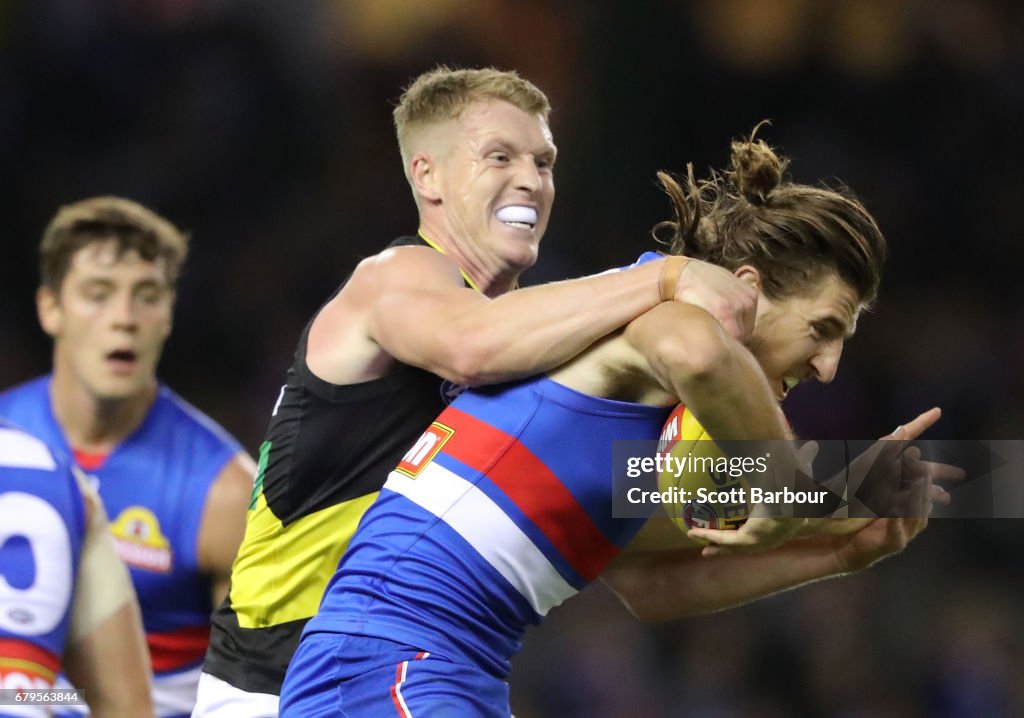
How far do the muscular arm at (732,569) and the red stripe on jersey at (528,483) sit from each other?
0.69 meters

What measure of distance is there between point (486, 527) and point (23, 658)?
1.27 metres

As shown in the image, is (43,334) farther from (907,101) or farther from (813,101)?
(907,101)

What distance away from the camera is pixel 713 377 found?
2.76 metres

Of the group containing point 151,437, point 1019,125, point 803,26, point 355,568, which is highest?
point 803,26

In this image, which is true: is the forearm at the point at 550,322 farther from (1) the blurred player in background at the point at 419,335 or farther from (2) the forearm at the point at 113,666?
(2) the forearm at the point at 113,666

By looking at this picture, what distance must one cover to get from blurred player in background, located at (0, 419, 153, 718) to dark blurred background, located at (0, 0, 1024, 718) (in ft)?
18.6

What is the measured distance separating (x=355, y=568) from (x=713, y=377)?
935 mm

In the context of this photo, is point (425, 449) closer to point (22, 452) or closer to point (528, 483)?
point (528, 483)

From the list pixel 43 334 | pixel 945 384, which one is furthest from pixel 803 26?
pixel 43 334

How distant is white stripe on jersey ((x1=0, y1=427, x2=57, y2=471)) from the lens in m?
3.43

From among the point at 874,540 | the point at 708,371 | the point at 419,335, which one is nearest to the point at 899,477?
the point at 874,540

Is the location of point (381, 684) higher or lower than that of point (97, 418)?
lower

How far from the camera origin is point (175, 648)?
18.5 ft

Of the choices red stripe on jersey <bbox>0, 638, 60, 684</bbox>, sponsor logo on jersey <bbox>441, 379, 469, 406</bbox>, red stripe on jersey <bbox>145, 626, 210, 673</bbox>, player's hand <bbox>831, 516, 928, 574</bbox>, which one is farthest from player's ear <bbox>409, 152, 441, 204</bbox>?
red stripe on jersey <bbox>145, 626, 210, 673</bbox>
